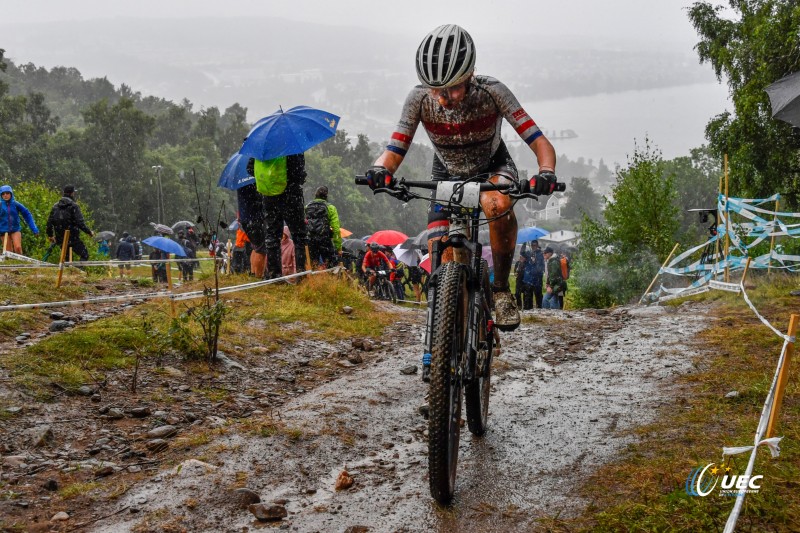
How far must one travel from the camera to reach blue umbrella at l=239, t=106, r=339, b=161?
9.81 meters

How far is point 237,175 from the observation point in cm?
1127

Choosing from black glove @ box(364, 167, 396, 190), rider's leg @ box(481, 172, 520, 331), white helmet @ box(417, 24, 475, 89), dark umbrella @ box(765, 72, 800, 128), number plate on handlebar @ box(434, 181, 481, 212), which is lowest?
rider's leg @ box(481, 172, 520, 331)

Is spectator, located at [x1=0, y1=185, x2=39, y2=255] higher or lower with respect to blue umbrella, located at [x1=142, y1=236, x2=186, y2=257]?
higher

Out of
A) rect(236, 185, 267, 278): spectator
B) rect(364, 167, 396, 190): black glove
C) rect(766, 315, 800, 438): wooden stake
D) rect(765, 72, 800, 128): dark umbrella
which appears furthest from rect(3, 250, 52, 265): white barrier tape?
rect(765, 72, 800, 128): dark umbrella

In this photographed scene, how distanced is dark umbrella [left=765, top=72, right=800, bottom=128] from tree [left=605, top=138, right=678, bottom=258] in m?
19.5

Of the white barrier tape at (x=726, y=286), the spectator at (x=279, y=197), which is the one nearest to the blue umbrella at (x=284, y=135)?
the spectator at (x=279, y=197)

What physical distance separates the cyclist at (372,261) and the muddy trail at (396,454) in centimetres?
858

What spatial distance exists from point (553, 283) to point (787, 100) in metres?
5.99

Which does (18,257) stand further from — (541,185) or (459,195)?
(541,185)

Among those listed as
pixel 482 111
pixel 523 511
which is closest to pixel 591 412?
pixel 523 511

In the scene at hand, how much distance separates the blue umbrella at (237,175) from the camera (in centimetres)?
1110

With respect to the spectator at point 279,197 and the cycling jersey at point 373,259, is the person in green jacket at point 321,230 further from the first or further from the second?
the cycling jersey at point 373,259

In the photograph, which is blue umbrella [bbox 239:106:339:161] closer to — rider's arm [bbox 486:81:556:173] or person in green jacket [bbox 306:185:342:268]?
person in green jacket [bbox 306:185:342:268]

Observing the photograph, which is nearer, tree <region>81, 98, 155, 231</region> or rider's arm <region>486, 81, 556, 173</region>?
rider's arm <region>486, 81, 556, 173</region>
